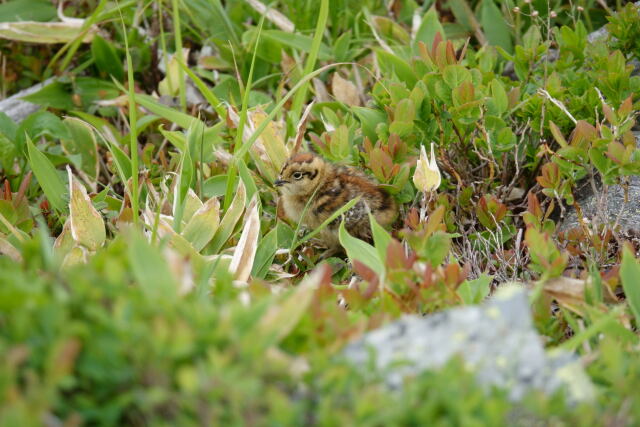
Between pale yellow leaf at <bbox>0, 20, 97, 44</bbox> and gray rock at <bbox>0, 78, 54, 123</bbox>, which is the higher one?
pale yellow leaf at <bbox>0, 20, 97, 44</bbox>

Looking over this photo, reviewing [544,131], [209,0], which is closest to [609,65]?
[544,131]

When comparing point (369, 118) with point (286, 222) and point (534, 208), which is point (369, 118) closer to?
point (286, 222)

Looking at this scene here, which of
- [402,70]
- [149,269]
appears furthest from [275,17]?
[149,269]

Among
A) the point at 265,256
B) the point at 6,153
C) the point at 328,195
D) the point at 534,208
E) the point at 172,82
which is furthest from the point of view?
the point at 172,82

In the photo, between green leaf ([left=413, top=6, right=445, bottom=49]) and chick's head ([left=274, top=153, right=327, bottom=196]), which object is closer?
chick's head ([left=274, top=153, right=327, bottom=196])

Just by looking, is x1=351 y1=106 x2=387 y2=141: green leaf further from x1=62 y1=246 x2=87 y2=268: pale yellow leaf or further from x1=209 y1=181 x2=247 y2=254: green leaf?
x1=62 y1=246 x2=87 y2=268: pale yellow leaf

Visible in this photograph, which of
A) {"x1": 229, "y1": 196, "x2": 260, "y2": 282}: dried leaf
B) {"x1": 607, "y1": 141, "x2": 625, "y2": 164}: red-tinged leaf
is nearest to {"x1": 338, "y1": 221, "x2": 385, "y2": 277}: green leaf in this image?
{"x1": 229, "y1": 196, "x2": 260, "y2": 282}: dried leaf

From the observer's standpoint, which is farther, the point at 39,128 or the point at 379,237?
the point at 39,128
